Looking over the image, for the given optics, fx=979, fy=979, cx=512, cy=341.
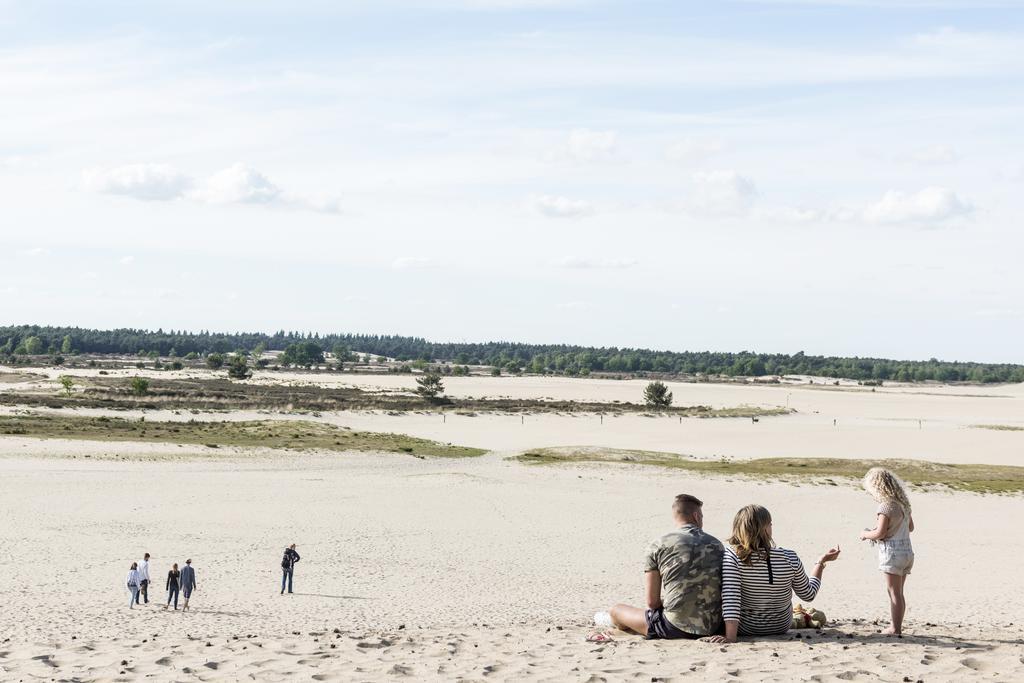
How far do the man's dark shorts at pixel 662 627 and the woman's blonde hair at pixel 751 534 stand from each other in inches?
40.8

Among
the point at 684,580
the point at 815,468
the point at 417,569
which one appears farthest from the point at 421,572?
the point at 815,468

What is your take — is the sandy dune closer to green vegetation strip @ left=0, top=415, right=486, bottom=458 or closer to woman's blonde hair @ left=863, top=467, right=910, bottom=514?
woman's blonde hair @ left=863, top=467, right=910, bottom=514

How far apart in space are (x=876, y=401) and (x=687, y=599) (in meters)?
120

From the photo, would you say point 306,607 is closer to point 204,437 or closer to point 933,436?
point 204,437

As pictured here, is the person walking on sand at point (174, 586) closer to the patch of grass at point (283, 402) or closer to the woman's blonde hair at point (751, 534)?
the woman's blonde hair at point (751, 534)

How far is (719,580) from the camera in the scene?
9203 millimetres

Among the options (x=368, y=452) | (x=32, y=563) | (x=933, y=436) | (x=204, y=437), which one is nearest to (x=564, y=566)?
(x=32, y=563)

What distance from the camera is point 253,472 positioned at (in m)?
41.7

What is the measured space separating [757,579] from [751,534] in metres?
0.57

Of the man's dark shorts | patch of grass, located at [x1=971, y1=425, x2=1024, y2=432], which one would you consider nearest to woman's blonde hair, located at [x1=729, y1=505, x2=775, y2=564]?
the man's dark shorts

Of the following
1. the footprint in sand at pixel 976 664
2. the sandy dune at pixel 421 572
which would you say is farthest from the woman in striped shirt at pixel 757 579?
the footprint in sand at pixel 976 664

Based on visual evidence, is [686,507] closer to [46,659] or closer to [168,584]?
[46,659]

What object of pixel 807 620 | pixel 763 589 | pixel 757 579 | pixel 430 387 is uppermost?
pixel 757 579

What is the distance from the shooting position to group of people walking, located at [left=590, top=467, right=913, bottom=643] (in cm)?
904
